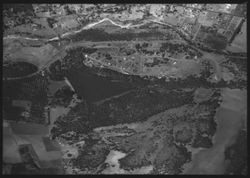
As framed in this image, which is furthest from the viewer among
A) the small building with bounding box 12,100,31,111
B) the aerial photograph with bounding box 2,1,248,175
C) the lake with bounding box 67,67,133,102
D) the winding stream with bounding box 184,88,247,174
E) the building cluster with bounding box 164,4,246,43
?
the building cluster with bounding box 164,4,246,43

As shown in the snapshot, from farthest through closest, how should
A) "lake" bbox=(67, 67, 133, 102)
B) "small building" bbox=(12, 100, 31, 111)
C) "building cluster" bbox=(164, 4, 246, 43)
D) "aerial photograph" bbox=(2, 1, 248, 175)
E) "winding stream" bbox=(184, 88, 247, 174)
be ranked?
"building cluster" bbox=(164, 4, 246, 43) < "lake" bbox=(67, 67, 133, 102) < "small building" bbox=(12, 100, 31, 111) < "aerial photograph" bbox=(2, 1, 248, 175) < "winding stream" bbox=(184, 88, 247, 174)

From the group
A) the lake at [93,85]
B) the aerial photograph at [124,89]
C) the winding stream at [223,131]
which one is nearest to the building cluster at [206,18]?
the aerial photograph at [124,89]

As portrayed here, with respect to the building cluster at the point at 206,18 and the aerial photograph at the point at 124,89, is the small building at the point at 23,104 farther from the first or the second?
the building cluster at the point at 206,18

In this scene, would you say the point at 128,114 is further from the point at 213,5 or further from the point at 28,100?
the point at 213,5

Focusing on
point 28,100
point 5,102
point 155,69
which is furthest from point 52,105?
point 155,69

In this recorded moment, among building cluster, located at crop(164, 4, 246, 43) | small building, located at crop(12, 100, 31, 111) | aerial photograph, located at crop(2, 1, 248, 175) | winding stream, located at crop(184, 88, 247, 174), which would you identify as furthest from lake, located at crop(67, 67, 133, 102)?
winding stream, located at crop(184, 88, 247, 174)

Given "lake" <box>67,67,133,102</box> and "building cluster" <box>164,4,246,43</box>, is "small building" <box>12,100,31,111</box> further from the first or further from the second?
"building cluster" <box>164,4,246,43</box>

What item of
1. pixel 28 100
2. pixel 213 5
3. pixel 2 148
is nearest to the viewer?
pixel 2 148

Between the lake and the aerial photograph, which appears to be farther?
the lake

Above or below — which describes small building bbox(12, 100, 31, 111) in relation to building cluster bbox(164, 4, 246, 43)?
below
